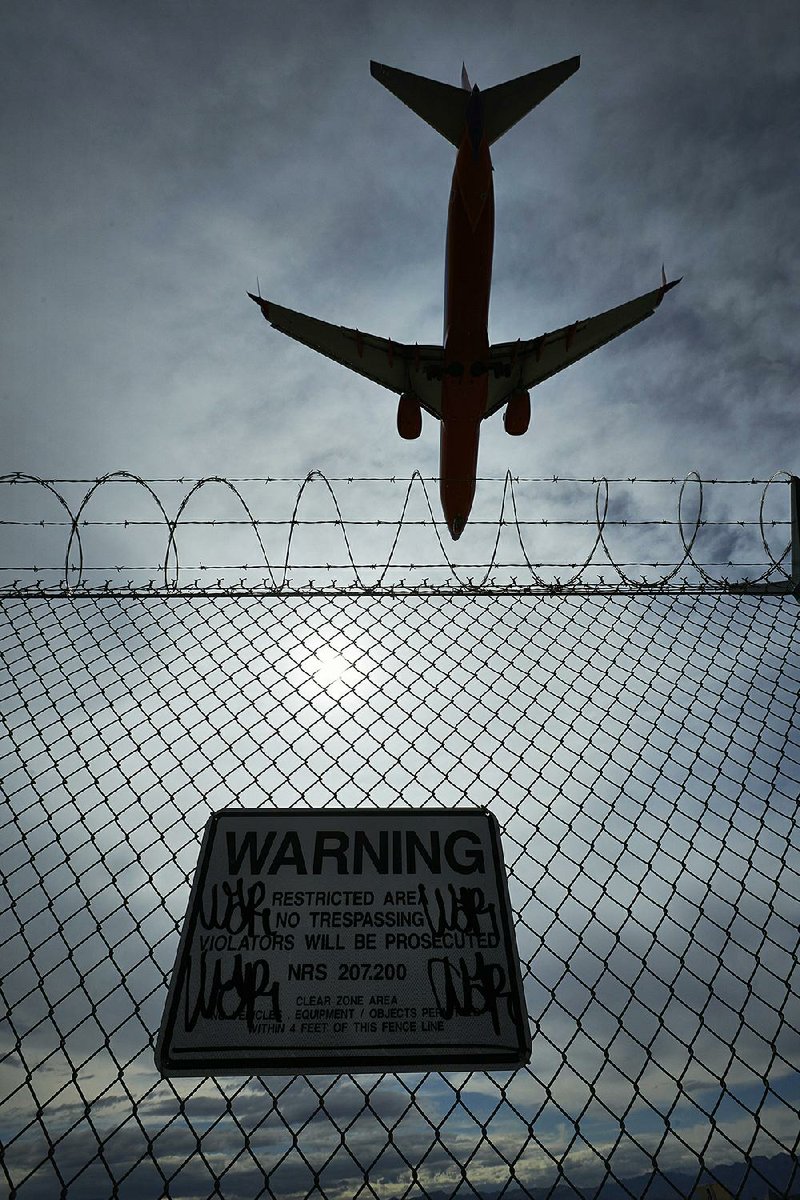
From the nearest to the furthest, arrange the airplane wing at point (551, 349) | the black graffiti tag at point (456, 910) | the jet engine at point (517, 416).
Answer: the black graffiti tag at point (456, 910)
the airplane wing at point (551, 349)
the jet engine at point (517, 416)

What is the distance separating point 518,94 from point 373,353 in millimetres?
5634

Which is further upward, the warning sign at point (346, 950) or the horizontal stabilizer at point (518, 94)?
the horizontal stabilizer at point (518, 94)

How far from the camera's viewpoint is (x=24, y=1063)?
268cm

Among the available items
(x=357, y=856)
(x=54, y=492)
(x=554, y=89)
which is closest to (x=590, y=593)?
(x=357, y=856)

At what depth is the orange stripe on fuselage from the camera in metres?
12.7

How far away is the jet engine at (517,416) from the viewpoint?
1548 centimetres

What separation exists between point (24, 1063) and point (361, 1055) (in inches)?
55.4

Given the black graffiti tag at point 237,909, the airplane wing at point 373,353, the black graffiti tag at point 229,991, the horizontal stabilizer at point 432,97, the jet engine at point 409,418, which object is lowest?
the black graffiti tag at point 229,991

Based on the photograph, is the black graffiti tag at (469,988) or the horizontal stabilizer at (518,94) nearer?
the black graffiti tag at (469,988)

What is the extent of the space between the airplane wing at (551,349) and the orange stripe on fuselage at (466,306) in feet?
4.01

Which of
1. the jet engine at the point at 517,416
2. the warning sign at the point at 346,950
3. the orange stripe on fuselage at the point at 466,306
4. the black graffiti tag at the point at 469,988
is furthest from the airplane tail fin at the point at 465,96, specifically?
the black graffiti tag at the point at 469,988

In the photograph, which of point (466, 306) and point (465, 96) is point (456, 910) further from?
point (465, 96)

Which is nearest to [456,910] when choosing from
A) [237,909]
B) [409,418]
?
[237,909]

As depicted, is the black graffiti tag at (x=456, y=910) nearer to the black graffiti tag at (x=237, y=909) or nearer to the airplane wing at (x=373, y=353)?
the black graffiti tag at (x=237, y=909)
